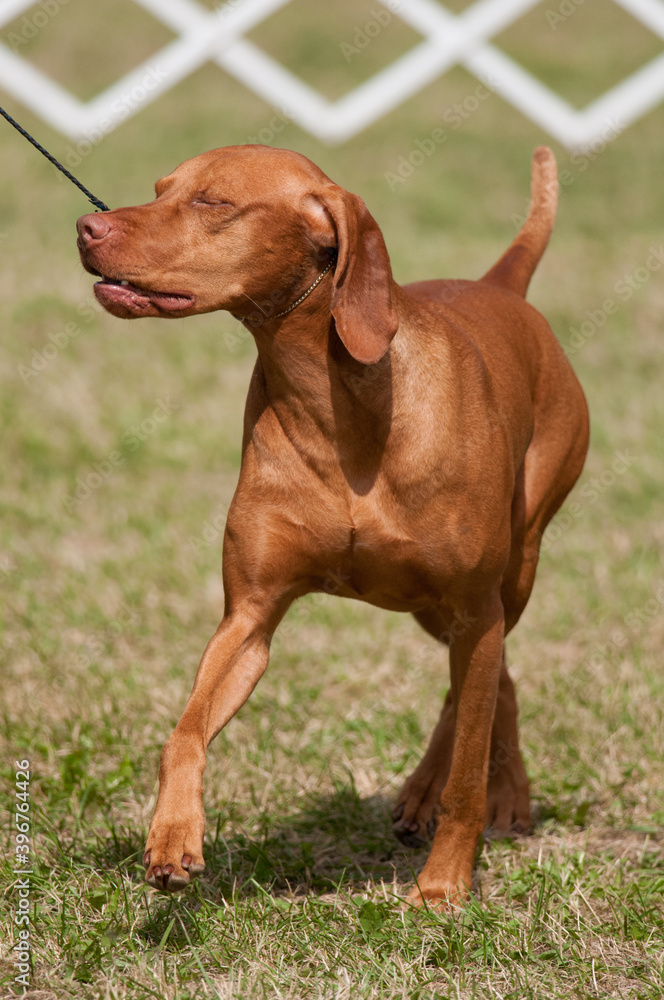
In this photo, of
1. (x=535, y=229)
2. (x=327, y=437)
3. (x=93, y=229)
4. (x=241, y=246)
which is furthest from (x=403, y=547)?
(x=535, y=229)

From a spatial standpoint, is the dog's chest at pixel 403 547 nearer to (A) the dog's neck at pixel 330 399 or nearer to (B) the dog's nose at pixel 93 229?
(A) the dog's neck at pixel 330 399

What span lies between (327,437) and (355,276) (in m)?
0.42

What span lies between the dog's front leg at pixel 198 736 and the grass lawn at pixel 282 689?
11.9 inches

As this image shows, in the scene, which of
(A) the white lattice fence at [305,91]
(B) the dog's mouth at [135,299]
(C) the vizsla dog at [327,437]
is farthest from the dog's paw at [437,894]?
(A) the white lattice fence at [305,91]

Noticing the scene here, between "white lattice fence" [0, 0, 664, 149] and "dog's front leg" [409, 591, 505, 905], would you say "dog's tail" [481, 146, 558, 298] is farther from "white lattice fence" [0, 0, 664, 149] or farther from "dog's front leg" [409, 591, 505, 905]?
"white lattice fence" [0, 0, 664, 149]

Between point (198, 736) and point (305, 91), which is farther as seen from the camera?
point (305, 91)

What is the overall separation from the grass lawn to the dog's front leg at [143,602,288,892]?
302mm

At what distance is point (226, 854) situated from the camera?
3604mm

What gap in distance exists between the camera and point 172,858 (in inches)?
111

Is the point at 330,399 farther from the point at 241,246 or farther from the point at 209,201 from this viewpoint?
the point at 209,201

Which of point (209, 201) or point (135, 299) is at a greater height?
point (209, 201)

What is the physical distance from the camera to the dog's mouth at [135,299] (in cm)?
295

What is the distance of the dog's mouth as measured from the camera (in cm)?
295

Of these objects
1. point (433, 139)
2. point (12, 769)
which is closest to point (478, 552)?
point (12, 769)
